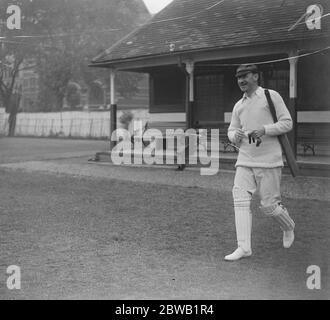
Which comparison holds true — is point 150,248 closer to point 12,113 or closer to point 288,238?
point 288,238

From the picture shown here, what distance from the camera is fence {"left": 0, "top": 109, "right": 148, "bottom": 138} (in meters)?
34.0

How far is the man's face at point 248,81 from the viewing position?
218 inches

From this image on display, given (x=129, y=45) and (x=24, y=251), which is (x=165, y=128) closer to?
(x=129, y=45)

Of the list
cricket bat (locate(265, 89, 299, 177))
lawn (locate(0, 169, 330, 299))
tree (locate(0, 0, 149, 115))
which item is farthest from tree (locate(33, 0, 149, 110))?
cricket bat (locate(265, 89, 299, 177))

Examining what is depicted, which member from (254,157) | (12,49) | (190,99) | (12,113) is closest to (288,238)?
(254,157)

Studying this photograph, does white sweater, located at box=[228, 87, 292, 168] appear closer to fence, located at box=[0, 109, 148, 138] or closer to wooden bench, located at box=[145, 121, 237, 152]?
wooden bench, located at box=[145, 121, 237, 152]

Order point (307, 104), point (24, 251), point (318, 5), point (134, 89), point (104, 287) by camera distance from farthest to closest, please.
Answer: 1. point (134, 89)
2. point (307, 104)
3. point (318, 5)
4. point (24, 251)
5. point (104, 287)

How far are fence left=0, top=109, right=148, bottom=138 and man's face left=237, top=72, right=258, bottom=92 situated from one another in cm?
2662

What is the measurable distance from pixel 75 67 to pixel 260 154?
2701 centimetres

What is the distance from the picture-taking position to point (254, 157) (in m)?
5.60

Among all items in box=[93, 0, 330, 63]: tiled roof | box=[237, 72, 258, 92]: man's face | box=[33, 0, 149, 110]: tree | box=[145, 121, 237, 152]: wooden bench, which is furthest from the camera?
box=[33, 0, 149, 110]: tree

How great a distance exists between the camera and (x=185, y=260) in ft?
18.4
